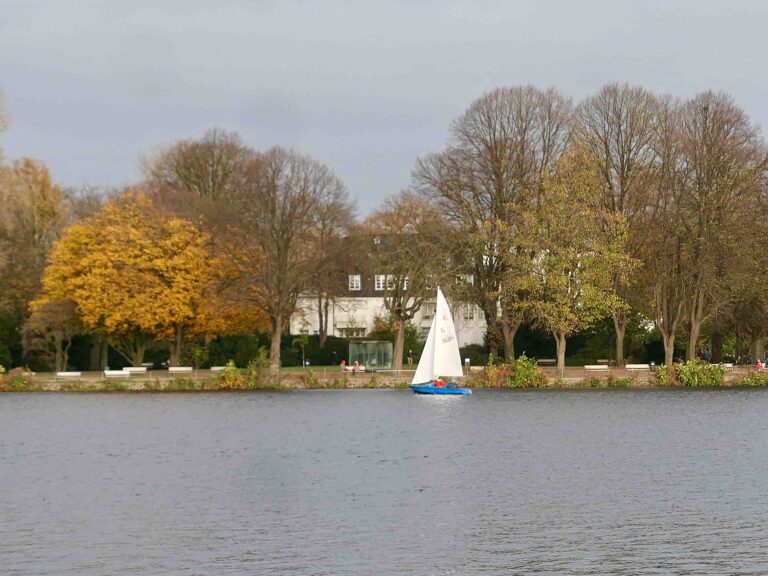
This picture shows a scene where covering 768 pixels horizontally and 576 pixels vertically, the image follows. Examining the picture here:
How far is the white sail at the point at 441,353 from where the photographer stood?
81438mm

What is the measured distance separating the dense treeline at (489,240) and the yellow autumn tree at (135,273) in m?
0.15

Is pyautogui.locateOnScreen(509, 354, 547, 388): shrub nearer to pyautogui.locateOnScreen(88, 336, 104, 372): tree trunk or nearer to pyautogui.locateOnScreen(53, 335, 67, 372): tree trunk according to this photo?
pyautogui.locateOnScreen(53, 335, 67, 372): tree trunk

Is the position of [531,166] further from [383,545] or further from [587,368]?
[383,545]

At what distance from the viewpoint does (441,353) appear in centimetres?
8169

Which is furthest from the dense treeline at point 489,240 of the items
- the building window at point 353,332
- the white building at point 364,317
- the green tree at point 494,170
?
the white building at point 364,317

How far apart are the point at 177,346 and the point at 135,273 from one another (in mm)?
7246

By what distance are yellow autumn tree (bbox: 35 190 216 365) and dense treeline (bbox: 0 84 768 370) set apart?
0.15 m

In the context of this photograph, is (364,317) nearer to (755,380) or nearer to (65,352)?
(65,352)

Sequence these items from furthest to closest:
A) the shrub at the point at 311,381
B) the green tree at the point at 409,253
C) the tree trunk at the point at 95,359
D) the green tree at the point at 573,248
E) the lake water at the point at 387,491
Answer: the tree trunk at the point at 95,359
the green tree at the point at 409,253
the green tree at the point at 573,248
the shrub at the point at 311,381
the lake water at the point at 387,491

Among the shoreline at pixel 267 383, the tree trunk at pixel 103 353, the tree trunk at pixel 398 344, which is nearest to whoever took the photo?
the shoreline at pixel 267 383

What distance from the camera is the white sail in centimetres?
8144

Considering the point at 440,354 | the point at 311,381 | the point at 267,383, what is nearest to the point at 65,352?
the point at 267,383

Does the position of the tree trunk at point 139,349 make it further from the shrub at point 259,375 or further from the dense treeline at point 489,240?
the shrub at point 259,375

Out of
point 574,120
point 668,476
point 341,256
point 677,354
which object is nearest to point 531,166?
point 574,120
